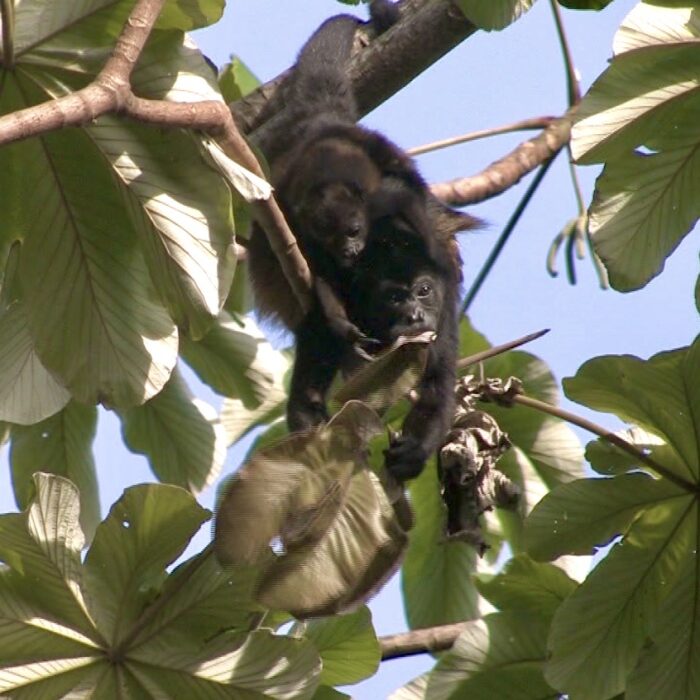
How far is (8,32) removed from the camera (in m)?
2.17

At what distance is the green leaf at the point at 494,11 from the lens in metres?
2.70

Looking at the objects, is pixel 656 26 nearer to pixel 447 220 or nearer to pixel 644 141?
pixel 644 141

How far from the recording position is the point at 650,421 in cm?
272

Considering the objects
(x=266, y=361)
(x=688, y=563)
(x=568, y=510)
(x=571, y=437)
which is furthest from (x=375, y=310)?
(x=688, y=563)

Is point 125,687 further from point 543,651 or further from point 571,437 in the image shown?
point 571,437

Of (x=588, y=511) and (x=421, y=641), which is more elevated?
(x=588, y=511)

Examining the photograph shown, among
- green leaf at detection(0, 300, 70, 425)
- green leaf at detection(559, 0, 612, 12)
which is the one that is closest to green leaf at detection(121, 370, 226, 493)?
green leaf at detection(0, 300, 70, 425)

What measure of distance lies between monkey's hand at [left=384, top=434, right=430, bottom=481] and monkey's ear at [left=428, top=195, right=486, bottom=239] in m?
0.85

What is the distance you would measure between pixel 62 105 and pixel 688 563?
1573 mm

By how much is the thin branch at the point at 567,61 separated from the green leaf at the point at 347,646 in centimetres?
188

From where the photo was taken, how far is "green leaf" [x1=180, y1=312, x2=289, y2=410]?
11.4 feet

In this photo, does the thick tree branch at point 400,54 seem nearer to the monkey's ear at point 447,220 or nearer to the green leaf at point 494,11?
the monkey's ear at point 447,220

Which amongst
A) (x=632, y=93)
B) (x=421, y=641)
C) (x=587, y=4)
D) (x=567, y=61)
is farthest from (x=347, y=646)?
(x=567, y=61)

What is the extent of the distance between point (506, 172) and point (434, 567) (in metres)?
1.15
